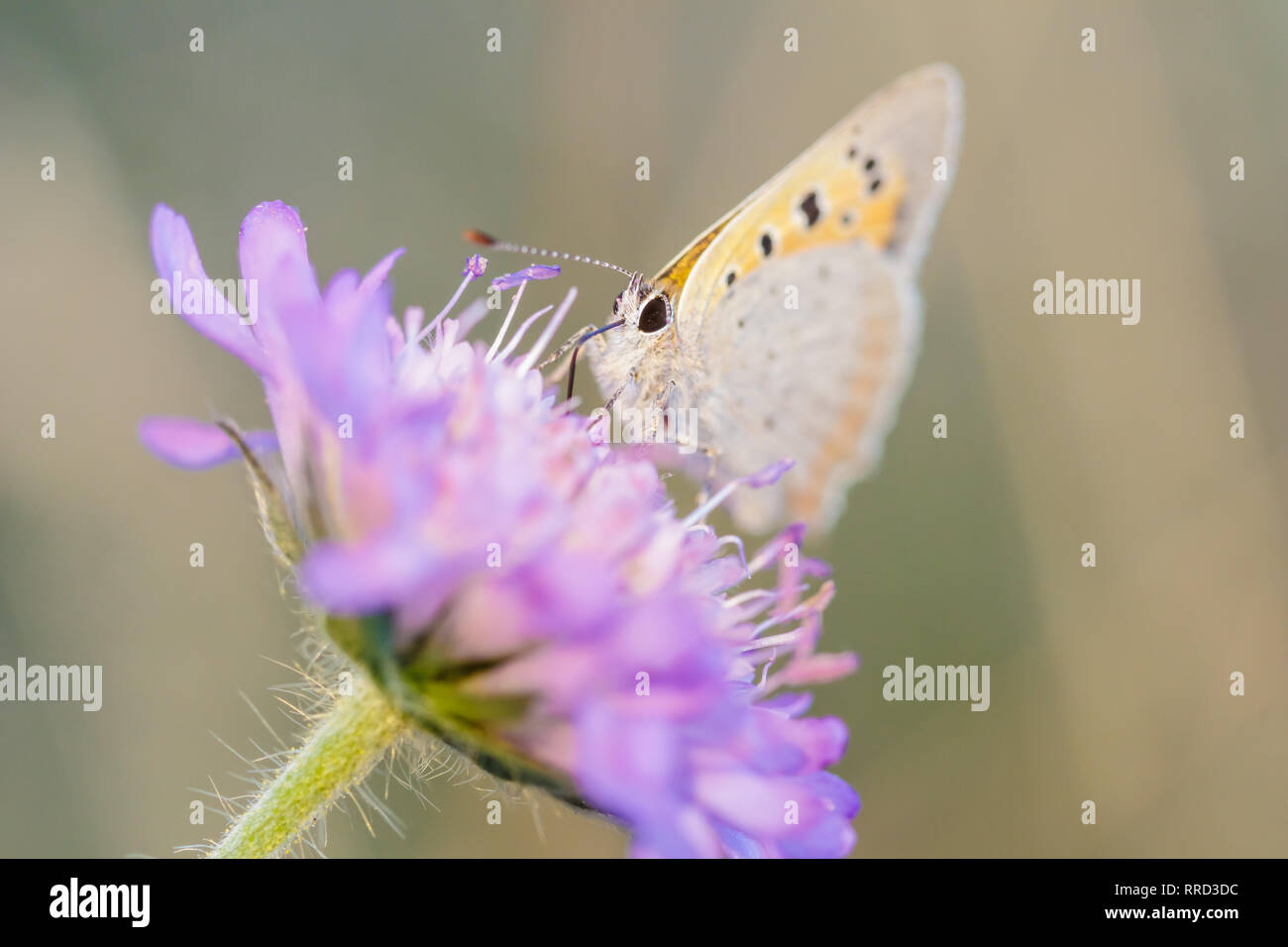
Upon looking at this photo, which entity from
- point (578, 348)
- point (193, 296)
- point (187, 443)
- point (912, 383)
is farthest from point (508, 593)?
point (912, 383)

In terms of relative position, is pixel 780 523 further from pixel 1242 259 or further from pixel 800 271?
pixel 1242 259

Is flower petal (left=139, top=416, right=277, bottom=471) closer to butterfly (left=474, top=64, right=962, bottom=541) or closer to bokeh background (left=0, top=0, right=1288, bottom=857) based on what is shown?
butterfly (left=474, top=64, right=962, bottom=541)

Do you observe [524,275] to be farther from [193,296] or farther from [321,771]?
[321,771]

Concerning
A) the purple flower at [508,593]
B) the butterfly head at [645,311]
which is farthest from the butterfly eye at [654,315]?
the purple flower at [508,593]

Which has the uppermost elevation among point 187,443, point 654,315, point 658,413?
point 654,315

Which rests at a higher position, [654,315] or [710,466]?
[654,315]

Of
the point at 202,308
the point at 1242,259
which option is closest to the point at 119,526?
the point at 202,308
